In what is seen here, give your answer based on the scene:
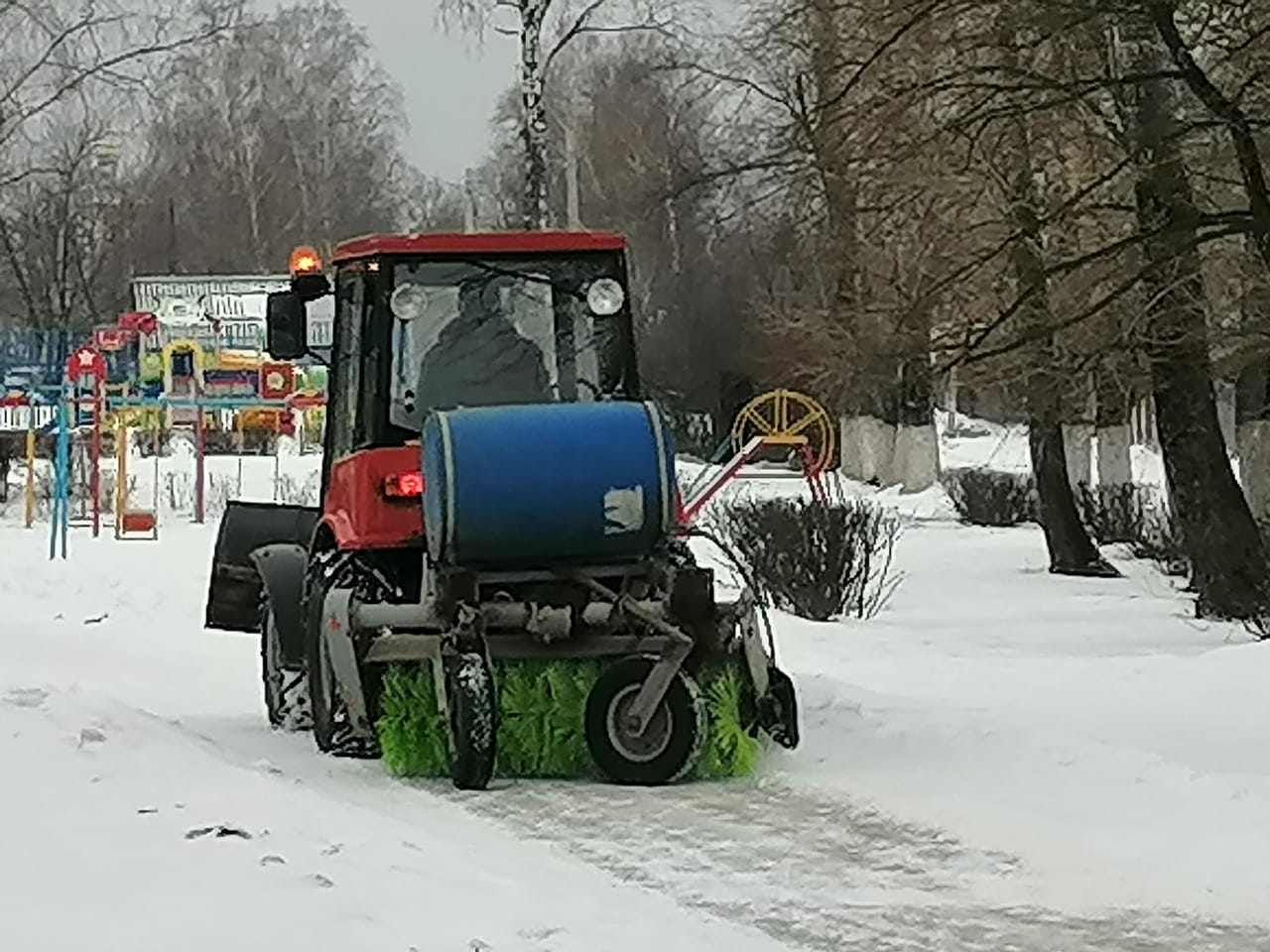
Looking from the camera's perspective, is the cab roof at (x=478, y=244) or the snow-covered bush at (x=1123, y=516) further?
the snow-covered bush at (x=1123, y=516)

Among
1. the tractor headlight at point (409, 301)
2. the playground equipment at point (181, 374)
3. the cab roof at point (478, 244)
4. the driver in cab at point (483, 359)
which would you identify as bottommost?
the driver in cab at point (483, 359)

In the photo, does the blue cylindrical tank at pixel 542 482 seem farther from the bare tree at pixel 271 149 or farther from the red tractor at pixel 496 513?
the bare tree at pixel 271 149

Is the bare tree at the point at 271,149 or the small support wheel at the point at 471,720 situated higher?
the bare tree at the point at 271,149

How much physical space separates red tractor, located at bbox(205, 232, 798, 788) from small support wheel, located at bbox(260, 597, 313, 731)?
4cm

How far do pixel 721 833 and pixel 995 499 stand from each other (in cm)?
2533

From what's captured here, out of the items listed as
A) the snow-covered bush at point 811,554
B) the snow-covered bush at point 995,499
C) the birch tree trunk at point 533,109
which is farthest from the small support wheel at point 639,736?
the snow-covered bush at point 995,499

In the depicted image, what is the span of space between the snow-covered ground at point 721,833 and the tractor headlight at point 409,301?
1979 millimetres

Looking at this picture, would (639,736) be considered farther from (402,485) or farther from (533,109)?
(533,109)

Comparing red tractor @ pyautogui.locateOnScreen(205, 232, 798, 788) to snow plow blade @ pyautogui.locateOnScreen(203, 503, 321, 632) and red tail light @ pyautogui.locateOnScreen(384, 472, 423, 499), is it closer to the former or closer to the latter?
red tail light @ pyautogui.locateOnScreen(384, 472, 423, 499)

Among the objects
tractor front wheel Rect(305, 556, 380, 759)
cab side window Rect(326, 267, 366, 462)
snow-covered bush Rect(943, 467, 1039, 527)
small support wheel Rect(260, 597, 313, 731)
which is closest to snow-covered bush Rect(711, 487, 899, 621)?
small support wheel Rect(260, 597, 313, 731)

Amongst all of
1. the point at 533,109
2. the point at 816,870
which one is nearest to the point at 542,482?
the point at 816,870

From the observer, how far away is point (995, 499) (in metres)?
32.2

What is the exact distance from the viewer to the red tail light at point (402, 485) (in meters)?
9.23

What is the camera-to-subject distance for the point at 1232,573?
17000mm
